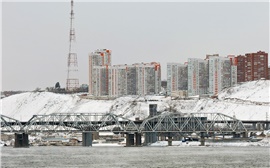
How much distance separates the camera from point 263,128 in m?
188

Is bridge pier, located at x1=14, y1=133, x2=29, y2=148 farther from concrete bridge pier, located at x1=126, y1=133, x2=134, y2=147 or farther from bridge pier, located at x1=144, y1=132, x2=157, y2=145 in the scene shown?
bridge pier, located at x1=144, y1=132, x2=157, y2=145

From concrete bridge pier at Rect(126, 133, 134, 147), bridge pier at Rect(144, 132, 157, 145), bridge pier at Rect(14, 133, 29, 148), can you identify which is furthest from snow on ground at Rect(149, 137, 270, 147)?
bridge pier at Rect(14, 133, 29, 148)

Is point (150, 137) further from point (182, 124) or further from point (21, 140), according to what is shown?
point (21, 140)

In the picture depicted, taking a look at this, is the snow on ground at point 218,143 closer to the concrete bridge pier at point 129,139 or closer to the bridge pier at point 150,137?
the bridge pier at point 150,137

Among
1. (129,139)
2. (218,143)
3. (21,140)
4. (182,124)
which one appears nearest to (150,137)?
(129,139)

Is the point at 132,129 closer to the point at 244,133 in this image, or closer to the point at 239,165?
the point at 244,133

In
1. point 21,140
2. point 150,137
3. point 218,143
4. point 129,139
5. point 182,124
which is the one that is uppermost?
point 182,124

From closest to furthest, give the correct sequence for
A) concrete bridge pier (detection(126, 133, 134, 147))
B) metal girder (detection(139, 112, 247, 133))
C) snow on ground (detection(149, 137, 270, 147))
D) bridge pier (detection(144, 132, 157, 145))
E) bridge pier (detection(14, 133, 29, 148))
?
snow on ground (detection(149, 137, 270, 147)) → metal girder (detection(139, 112, 247, 133)) → concrete bridge pier (detection(126, 133, 134, 147)) → bridge pier (detection(14, 133, 29, 148)) → bridge pier (detection(144, 132, 157, 145))

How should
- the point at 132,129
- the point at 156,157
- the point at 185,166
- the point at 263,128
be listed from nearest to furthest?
the point at 185,166 → the point at 156,157 → the point at 132,129 → the point at 263,128

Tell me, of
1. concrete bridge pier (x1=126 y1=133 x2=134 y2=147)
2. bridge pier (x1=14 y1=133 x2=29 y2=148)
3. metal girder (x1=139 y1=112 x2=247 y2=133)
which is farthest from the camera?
bridge pier (x1=14 y1=133 x2=29 y2=148)

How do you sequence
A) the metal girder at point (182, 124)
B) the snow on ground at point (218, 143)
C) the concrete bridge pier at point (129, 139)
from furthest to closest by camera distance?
the concrete bridge pier at point (129, 139) < the metal girder at point (182, 124) < the snow on ground at point (218, 143)

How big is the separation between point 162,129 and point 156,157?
167 feet

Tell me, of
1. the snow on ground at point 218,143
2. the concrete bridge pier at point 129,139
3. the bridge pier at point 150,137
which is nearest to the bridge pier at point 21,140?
the concrete bridge pier at point 129,139

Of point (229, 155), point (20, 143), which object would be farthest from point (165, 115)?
point (229, 155)
